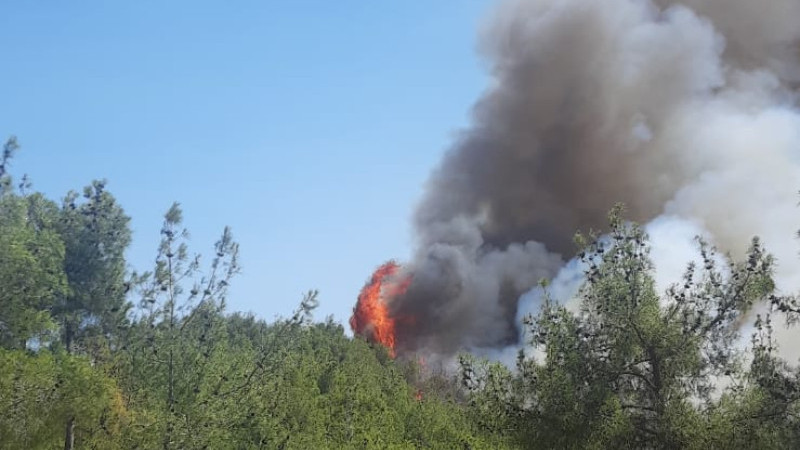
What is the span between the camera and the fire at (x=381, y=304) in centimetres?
7794

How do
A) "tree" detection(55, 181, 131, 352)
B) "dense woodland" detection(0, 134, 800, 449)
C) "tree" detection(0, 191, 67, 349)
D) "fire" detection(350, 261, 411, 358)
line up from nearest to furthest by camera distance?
"dense woodland" detection(0, 134, 800, 449) < "tree" detection(0, 191, 67, 349) < "tree" detection(55, 181, 131, 352) < "fire" detection(350, 261, 411, 358)

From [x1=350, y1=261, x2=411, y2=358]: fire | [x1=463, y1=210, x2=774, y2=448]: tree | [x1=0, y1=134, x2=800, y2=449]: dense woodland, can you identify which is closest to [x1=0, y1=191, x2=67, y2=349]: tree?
[x1=0, y1=134, x2=800, y2=449]: dense woodland

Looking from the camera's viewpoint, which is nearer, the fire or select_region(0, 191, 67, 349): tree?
select_region(0, 191, 67, 349): tree

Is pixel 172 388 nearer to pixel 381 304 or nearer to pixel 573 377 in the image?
pixel 573 377

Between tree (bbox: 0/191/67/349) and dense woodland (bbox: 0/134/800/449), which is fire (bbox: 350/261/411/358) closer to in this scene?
tree (bbox: 0/191/67/349)

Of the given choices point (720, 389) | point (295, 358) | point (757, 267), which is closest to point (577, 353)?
point (720, 389)

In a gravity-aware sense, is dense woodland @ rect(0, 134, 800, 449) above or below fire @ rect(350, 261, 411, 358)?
below

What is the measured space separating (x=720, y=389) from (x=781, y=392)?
2.16m

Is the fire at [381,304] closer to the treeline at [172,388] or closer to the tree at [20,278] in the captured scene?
the treeline at [172,388]

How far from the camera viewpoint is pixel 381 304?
261 ft

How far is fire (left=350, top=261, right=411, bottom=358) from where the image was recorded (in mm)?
77938

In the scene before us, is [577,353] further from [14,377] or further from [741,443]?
[14,377]

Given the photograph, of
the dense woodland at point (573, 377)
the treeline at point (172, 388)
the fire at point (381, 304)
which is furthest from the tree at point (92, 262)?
the dense woodland at point (573, 377)

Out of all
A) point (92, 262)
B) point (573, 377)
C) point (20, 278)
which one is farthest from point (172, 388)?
point (92, 262)
